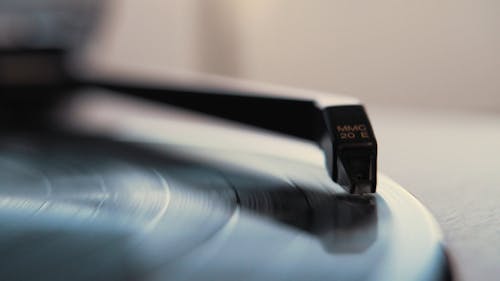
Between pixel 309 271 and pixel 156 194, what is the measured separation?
0.63 ft

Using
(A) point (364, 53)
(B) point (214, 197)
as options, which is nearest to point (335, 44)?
(A) point (364, 53)

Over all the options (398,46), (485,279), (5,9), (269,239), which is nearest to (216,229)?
(269,239)

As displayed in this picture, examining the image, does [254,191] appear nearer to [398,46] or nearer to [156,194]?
[156,194]

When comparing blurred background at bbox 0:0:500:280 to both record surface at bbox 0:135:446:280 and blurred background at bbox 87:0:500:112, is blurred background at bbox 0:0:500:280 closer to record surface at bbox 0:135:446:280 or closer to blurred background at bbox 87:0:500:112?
blurred background at bbox 87:0:500:112

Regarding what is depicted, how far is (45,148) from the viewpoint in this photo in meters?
0.73

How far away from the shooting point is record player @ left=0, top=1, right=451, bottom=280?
36 centimetres

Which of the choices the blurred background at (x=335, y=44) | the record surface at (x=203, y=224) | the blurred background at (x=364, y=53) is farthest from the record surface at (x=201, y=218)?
the blurred background at (x=335, y=44)

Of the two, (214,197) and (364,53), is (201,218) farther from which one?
(364,53)

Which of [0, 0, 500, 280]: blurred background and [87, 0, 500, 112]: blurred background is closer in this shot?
[0, 0, 500, 280]: blurred background

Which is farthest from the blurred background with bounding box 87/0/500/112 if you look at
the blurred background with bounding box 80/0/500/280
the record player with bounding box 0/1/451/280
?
the record player with bounding box 0/1/451/280

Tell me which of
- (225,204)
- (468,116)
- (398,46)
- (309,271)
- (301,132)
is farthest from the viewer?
(398,46)

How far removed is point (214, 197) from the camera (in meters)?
0.49

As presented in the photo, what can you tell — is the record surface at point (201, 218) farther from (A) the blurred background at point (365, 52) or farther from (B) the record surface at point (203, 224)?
(A) the blurred background at point (365, 52)

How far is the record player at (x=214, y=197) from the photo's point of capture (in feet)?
1.19
